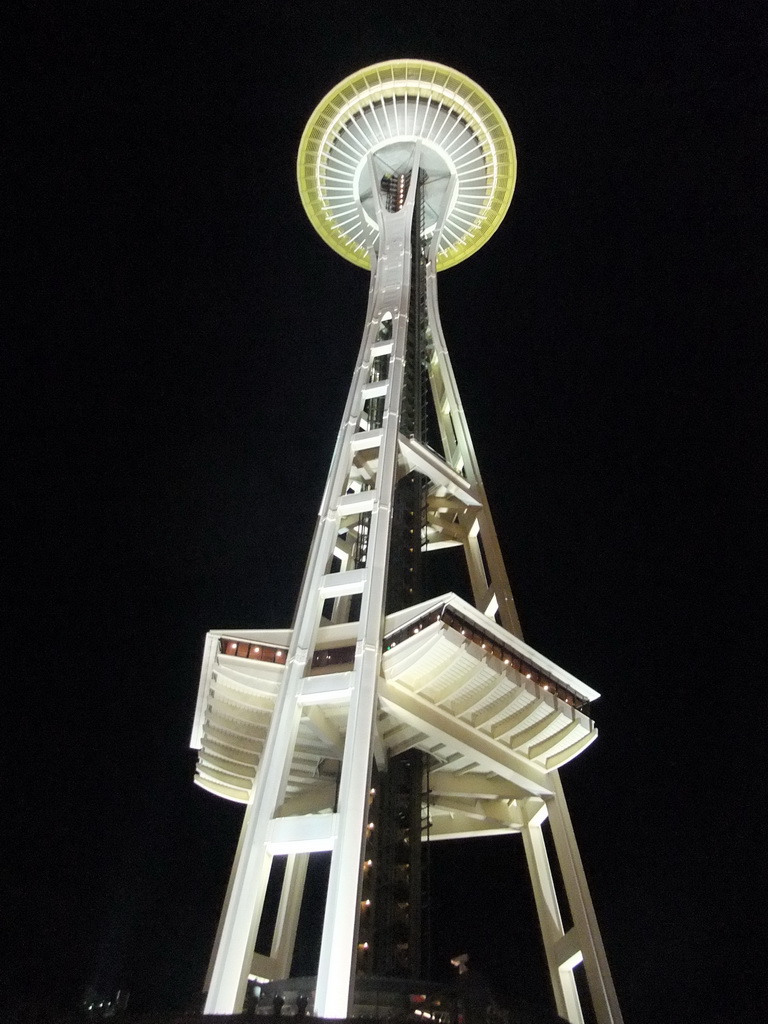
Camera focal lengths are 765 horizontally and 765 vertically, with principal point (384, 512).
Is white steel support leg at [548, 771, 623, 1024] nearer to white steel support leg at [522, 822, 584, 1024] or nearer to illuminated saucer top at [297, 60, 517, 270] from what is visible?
white steel support leg at [522, 822, 584, 1024]

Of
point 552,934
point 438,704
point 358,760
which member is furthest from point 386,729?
point 552,934

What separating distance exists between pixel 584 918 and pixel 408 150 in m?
36.9

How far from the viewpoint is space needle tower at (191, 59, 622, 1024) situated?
1650cm

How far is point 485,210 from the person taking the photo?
42656 millimetres

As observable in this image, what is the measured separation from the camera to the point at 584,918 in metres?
19.3

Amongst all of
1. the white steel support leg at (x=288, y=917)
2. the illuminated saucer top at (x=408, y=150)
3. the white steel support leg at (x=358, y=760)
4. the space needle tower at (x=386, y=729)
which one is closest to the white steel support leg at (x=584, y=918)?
the space needle tower at (x=386, y=729)

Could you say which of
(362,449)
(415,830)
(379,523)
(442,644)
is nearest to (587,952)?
(415,830)

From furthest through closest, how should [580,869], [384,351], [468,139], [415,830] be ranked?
[468,139], [384,351], [415,830], [580,869]

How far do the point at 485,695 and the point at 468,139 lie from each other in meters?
32.2

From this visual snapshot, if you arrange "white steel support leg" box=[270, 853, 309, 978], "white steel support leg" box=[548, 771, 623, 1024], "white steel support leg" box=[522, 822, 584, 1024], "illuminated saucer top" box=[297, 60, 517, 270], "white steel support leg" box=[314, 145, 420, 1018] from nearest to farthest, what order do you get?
"white steel support leg" box=[314, 145, 420, 1018]
"white steel support leg" box=[548, 771, 623, 1024]
"white steel support leg" box=[522, 822, 584, 1024]
"white steel support leg" box=[270, 853, 309, 978]
"illuminated saucer top" box=[297, 60, 517, 270]

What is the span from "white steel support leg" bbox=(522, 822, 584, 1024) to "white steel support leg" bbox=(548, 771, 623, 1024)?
792 mm

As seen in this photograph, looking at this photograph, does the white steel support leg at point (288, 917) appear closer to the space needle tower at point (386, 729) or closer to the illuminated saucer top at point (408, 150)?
the space needle tower at point (386, 729)

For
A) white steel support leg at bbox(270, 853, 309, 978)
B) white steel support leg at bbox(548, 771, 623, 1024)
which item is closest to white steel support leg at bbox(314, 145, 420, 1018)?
white steel support leg at bbox(548, 771, 623, 1024)

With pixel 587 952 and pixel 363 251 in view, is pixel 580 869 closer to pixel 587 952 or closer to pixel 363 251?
pixel 587 952
